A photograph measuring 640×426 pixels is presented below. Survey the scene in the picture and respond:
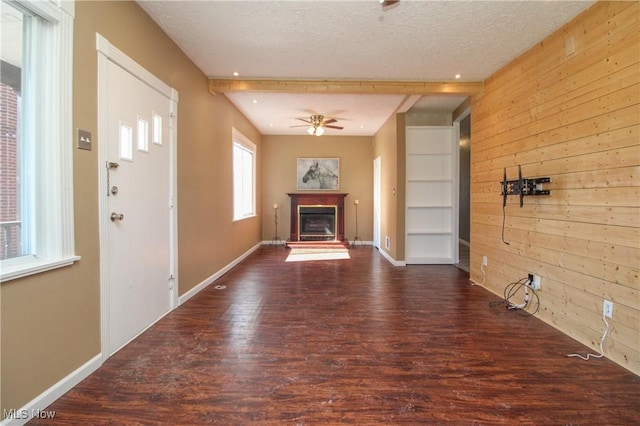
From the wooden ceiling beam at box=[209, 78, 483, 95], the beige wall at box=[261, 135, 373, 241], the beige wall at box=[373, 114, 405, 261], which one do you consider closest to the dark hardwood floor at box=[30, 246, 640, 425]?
the beige wall at box=[373, 114, 405, 261]

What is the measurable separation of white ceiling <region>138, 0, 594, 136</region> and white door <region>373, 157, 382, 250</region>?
10.0 feet

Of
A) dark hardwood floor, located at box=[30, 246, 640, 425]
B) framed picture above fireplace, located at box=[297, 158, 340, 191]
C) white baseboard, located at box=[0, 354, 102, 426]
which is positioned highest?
framed picture above fireplace, located at box=[297, 158, 340, 191]

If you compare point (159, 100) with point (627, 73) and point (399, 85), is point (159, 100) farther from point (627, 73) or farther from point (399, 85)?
point (627, 73)

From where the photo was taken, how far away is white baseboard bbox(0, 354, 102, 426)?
1450mm

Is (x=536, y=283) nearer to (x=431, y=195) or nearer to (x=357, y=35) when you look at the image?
(x=431, y=195)

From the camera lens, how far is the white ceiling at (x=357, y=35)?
2381 millimetres

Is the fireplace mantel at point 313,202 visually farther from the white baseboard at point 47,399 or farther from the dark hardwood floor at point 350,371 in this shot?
the white baseboard at point 47,399

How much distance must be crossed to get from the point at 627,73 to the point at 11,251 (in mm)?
3928

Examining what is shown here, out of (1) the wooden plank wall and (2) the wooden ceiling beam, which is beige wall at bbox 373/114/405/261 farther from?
(1) the wooden plank wall

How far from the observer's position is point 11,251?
1536 millimetres

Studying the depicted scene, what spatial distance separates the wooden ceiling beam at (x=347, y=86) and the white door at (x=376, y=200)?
2.72m

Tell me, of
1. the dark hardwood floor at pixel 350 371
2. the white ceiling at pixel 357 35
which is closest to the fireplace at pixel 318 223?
the white ceiling at pixel 357 35

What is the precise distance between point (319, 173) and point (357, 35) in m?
4.80

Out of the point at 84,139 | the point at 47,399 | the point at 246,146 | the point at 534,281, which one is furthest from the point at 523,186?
the point at 246,146
